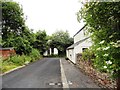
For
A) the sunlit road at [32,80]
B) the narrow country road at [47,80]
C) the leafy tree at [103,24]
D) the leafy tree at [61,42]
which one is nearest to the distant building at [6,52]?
the sunlit road at [32,80]

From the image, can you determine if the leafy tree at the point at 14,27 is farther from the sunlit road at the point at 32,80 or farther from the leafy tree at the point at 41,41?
the leafy tree at the point at 41,41

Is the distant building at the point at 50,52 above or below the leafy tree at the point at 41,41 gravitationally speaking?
below

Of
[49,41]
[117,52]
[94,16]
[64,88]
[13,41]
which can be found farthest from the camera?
[49,41]

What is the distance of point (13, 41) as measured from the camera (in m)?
36.2

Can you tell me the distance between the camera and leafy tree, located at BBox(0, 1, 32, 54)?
120ft

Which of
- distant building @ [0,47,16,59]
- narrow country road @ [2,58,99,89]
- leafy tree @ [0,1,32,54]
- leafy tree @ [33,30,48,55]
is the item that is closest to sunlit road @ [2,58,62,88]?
narrow country road @ [2,58,99,89]

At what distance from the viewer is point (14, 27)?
39750 millimetres

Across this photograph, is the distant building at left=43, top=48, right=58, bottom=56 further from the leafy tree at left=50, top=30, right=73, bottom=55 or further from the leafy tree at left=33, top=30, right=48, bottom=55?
the leafy tree at left=33, top=30, right=48, bottom=55

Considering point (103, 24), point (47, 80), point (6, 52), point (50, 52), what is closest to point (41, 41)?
point (50, 52)

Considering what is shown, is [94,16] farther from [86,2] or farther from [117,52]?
[117,52]

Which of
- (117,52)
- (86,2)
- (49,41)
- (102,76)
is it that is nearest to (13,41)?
(102,76)

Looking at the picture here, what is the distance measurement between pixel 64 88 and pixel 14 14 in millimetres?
28884

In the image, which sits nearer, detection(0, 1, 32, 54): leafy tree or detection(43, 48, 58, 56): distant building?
detection(0, 1, 32, 54): leafy tree

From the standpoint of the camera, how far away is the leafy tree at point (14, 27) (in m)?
36.7
